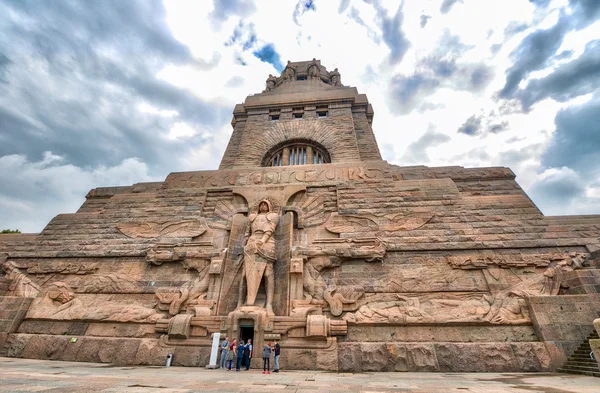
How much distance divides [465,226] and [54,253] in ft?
52.2

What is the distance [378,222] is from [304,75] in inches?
756

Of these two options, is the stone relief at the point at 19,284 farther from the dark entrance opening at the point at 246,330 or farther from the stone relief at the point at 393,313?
the stone relief at the point at 393,313

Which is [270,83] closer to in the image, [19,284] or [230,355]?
[19,284]

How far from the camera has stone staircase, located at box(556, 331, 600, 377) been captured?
6.35 meters

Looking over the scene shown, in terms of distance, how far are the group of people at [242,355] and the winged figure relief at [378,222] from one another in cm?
468

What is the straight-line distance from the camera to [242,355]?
7.39 meters

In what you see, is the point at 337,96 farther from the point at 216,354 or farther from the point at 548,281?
the point at 216,354

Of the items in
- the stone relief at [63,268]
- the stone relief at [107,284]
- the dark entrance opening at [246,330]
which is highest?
the stone relief at [63,268]

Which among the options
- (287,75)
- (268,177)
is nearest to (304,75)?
(287,75)

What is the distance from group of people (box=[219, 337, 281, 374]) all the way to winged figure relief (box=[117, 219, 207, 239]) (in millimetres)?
4758

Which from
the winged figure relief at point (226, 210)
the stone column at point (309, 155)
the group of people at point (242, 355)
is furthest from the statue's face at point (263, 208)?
the stone column at point (309, 155)

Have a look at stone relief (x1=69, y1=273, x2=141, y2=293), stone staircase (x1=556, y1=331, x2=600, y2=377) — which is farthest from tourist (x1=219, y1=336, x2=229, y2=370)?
stone staircase (x1=556, y1=331, x2=600, y2=377)

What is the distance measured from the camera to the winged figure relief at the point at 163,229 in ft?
37.3

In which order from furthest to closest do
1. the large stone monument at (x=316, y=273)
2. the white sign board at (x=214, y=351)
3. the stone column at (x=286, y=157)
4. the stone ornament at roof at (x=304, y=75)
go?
the stone ornament at roof at (x=304, y=75) < the stone column at (x=286, y=157) < the large stone monument at (x=316, y=273) < the white sign board at (x=214, y=351)
